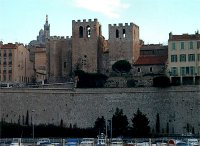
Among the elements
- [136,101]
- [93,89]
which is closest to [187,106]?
[136,101]

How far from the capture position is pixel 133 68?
73312mm

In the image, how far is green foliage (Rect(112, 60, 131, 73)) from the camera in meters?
72.4

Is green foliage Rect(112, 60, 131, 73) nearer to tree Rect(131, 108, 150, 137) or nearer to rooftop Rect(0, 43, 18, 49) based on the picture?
tree Rect(131, 108, 150, 137)

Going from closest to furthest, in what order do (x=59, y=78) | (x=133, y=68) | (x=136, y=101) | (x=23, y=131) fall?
(x=23, y=131), (x=136, y=101), (x=133, y=68), (x=59, y=78)

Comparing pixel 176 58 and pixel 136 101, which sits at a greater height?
pixel 176 58

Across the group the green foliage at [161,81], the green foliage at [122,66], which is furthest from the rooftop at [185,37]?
the green foliage at [122,66]

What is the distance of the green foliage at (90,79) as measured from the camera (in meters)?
69.8

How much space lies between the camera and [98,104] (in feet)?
220

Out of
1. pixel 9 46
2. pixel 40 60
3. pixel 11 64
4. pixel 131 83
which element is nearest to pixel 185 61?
pixel 131 83

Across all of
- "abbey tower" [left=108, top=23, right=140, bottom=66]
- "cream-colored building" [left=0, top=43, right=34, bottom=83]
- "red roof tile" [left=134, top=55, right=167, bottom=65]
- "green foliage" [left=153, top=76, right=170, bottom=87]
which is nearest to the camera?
"green foliage" [left=153, top=76, right=170, bottom=87]

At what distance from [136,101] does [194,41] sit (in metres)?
8.64

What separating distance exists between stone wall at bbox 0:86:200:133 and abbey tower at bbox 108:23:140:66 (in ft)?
26.4

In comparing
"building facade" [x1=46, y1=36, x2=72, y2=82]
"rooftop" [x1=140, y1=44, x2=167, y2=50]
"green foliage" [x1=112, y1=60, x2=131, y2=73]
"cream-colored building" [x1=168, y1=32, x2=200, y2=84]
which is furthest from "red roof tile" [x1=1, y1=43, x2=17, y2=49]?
"cream-colored building" [x1=168, y1=32, x2=200, y2=84]

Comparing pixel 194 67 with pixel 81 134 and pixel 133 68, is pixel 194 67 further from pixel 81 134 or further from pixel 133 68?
pixel 81 134
